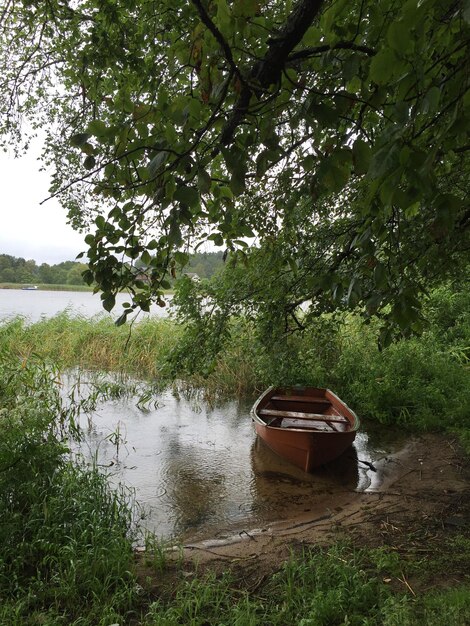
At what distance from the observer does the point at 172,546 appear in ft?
14.9

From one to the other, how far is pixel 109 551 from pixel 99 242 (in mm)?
3271

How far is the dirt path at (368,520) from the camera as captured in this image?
425cm

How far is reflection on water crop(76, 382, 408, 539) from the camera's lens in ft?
18.4

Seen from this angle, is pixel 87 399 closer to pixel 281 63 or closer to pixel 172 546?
pixel 172 546

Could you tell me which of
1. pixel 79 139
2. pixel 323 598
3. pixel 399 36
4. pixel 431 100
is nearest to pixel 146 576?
pixel 323 598

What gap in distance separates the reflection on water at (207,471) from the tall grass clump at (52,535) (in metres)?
0.89

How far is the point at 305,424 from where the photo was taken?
823 centimetres

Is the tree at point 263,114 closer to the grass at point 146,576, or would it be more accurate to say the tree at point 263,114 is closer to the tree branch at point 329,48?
the tree branch at point 329,48

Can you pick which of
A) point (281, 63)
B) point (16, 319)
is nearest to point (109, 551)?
point (281, 63)

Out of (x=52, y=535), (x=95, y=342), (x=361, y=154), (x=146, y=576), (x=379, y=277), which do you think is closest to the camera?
(x=361, y=154)

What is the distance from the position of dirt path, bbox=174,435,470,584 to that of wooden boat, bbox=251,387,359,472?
28.1 inches

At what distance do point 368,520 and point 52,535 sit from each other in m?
3.04

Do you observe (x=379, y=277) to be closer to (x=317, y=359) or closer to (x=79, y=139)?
(x=79, y=139)

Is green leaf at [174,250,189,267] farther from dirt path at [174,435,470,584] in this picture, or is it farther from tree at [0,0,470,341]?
dirt path at [174,435,470,584]
